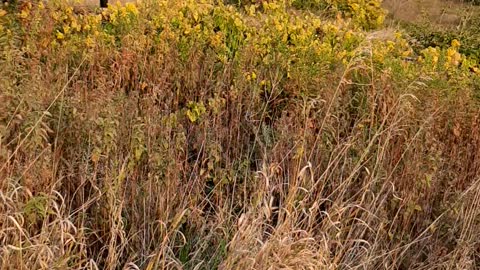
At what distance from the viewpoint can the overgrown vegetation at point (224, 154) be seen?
2393 mm

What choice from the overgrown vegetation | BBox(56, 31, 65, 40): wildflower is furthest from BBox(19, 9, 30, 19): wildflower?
BBox(56, 31, 65, 40): wildflower

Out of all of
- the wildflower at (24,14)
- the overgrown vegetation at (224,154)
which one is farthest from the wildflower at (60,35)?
the wildflower at (24,14)

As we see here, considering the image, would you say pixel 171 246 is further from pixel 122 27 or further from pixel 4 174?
pixel 122 27

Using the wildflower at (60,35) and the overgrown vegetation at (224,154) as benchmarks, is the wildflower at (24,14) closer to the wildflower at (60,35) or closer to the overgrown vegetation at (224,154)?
the overgrown vegetation at (224,154)

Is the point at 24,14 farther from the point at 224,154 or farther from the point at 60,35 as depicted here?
the point at 224,154

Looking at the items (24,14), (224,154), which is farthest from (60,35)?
(224,154)

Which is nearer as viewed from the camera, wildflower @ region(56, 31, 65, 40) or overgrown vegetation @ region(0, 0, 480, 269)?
overgrown vegetation @ region(0, 0, 480, 269)

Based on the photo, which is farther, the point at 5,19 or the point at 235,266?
the point at 5,19

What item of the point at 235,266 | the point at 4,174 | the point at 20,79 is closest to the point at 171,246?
the point at 235,266

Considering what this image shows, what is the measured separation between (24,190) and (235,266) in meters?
0.82

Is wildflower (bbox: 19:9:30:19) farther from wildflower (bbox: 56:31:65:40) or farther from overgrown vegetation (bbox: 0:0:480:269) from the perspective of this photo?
wildflower (bbox: 56:31:65:40)

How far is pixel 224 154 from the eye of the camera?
3006mm

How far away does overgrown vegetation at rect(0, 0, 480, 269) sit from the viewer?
7.85ft

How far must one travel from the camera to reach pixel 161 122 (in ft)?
9.42
